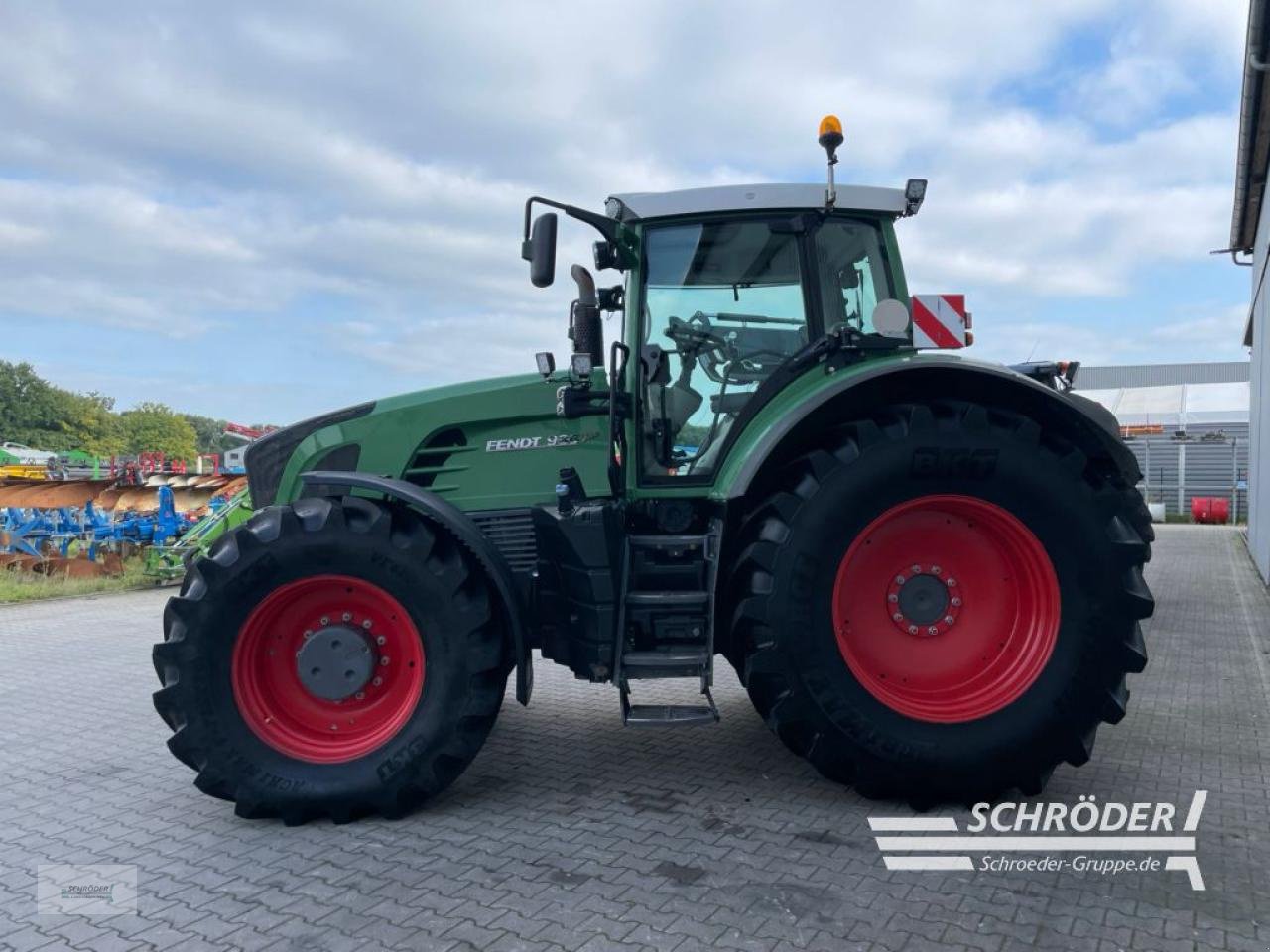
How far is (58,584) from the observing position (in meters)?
11.6

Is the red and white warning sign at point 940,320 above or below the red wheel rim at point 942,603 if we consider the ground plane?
above

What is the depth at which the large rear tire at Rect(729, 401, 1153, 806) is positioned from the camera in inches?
139

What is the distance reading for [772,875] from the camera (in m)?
3.09

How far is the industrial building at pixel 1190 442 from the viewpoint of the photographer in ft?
85.9

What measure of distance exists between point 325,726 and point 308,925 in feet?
3.65

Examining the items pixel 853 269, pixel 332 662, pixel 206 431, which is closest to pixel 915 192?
pixel 853 269

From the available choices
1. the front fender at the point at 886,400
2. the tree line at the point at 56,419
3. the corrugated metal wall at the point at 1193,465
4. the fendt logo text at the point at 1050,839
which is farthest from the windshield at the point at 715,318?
the tree line at the point at 56,419

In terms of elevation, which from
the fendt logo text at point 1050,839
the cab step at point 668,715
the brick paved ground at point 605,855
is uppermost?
the cab step at point 668,715

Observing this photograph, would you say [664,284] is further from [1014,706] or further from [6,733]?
[6,733]

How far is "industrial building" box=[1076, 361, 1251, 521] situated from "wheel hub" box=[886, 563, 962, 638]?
24765 millimetres

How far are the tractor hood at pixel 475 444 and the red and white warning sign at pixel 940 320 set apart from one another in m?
1.57

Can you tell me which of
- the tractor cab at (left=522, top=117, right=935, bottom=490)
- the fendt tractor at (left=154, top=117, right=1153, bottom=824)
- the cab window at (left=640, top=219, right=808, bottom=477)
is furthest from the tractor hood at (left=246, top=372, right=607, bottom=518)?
the cab window at (left=640, top=219, right=808, bottom=477)

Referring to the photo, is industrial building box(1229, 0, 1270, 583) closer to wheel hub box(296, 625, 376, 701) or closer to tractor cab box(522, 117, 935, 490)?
tractor cab box(522, 117, 935, 490)

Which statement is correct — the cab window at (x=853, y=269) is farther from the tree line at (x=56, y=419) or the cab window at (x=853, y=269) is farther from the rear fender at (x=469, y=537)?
the tree line at (x=56, y=419)
